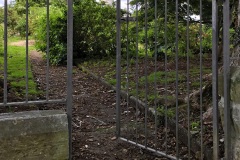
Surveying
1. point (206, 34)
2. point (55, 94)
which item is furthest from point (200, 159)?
point (206, 34)

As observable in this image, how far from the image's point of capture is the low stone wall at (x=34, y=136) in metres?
2.70

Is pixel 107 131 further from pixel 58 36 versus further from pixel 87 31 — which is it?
pixel 58 36

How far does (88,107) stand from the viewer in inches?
223

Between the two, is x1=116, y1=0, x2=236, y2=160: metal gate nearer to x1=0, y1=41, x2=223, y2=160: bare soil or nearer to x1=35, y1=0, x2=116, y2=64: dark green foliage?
x1=0, y1=41, x2=223, y2=160: bare soil

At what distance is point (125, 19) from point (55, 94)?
301 centimetres

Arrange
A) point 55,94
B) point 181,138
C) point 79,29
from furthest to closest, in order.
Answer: point 79,29 < point 55,94 < point 181,138

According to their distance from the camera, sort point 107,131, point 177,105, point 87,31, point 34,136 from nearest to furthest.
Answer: point 34,136 → point 177,105 → point 107,131 → point 87,31

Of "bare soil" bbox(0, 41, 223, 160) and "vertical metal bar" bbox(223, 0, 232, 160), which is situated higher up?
"vertical metal bar" bbox(223, 0, 232, 160)

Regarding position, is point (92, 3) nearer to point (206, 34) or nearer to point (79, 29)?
point (79, 29)

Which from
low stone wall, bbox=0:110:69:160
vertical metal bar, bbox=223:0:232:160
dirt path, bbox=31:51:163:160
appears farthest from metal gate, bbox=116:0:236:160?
low stone wall, bbox=0:110:69:160

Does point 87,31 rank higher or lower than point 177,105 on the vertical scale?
higher

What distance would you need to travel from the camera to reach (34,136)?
2775mm

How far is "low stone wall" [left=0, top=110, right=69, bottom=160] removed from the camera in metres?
2.70

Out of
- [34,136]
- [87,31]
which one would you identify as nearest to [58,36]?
[87,31]
